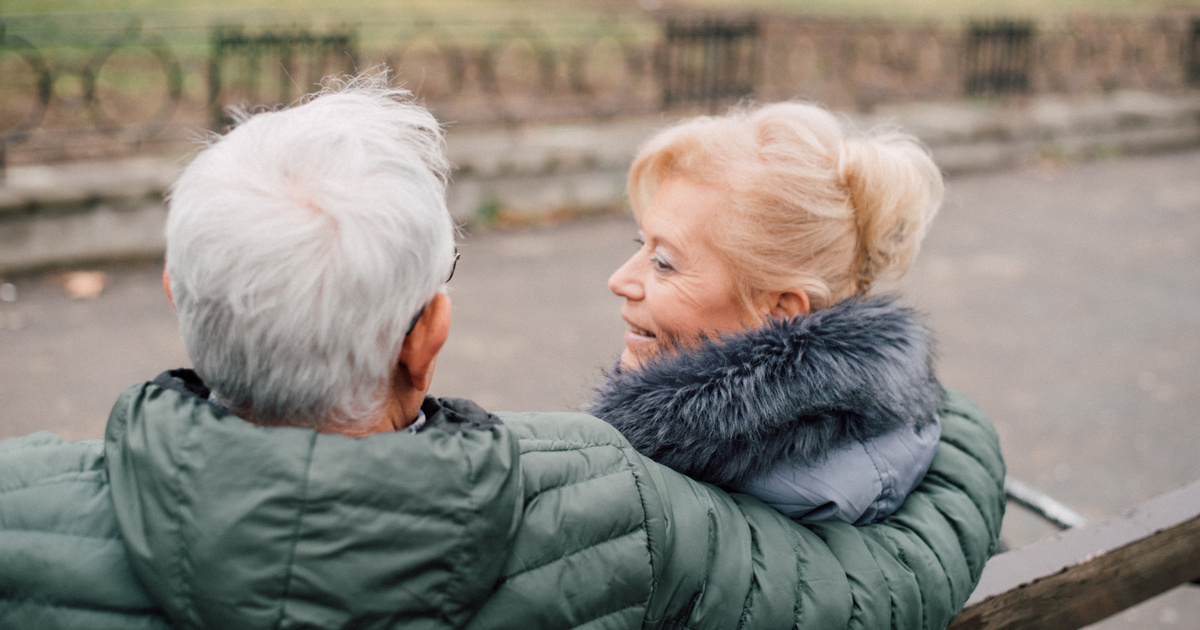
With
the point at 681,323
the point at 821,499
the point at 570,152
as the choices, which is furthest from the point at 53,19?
the point at 821,499

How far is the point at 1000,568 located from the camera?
1733mm

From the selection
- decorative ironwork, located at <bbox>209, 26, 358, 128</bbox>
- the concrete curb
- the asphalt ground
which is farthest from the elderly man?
decorative ironwork, located at <bbox>209, 26, 358, 128</bbox>

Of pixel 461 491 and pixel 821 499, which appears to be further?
pixel 821 499

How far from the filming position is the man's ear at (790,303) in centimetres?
179

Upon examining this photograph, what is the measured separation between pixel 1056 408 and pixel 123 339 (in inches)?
184

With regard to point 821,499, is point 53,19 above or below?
above

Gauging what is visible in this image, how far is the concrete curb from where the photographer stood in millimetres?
5383

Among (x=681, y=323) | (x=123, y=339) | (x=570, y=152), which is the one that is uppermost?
(x=681, y=323)

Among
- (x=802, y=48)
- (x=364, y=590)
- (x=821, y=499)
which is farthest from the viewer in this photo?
(x=802, y=48)

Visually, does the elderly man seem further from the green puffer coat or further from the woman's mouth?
the woman's mouth

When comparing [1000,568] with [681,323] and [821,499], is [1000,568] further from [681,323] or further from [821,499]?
[681,323]

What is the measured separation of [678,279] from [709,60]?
643 centimetres

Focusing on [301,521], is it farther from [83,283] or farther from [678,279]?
[83,283]

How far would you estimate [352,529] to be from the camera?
957mm
